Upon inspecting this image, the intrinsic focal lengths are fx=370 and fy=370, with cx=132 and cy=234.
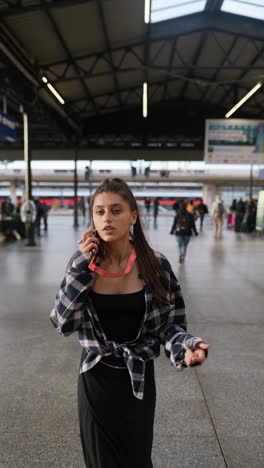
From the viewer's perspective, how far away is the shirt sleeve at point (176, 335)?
1.44 m

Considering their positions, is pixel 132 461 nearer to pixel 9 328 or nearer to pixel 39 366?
pixel 39 366

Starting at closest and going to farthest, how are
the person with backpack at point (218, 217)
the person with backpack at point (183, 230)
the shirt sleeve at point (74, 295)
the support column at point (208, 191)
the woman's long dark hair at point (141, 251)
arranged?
1. the shirt sleeve at point (74, 295)
2. the woman's long dark hair at point (141, 251)
3. the person with backpack at point (183, 230)
4. the person with backpack at point (218, 217)
5. the support column at point (208, 191)

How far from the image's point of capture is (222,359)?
11.7 feet

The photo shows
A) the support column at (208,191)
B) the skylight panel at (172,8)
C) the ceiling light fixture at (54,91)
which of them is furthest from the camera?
the support column at (208,191)

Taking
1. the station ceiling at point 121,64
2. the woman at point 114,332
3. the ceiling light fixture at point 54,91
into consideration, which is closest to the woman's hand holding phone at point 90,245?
the woman at point 114,332

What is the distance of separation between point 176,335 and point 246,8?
10.9 meters

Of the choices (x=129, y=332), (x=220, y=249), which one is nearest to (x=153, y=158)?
(x=220, y=249)

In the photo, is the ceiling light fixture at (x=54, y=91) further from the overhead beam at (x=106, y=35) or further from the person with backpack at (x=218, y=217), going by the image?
the person with backpack at (x=218, y=217)

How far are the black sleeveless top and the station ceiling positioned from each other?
291 inches

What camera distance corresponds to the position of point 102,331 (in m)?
1.49

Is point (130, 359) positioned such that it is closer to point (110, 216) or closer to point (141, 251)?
point (141, 251)

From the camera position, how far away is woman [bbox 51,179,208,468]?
1.45 metres

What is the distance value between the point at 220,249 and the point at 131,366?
10.5 metres

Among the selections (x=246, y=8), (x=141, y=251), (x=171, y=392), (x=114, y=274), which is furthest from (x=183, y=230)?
(x=114, y=274)
